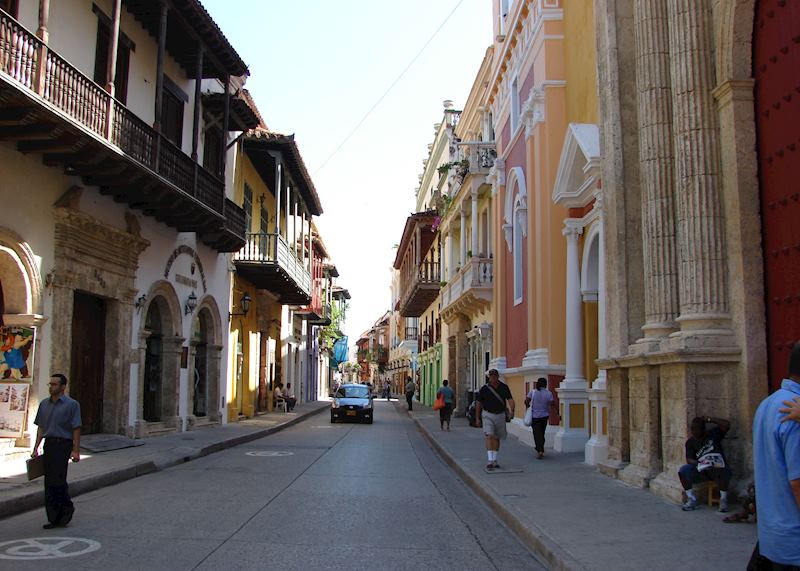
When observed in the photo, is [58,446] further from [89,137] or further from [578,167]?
[578,167]

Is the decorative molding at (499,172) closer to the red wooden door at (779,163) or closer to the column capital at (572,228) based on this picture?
the column capital at (572,228)

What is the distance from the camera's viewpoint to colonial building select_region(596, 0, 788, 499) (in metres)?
8.55

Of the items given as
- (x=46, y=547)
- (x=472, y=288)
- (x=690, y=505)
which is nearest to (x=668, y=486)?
(x=690, y=505)

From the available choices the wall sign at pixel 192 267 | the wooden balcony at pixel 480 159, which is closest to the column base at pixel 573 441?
the wall sign at pixel 192 267

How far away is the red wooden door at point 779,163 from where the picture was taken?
8.19 meters

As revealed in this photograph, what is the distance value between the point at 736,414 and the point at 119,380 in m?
12.2

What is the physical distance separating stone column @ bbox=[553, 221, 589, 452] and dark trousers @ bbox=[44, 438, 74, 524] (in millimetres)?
10073

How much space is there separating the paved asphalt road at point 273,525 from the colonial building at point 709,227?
2535 mm

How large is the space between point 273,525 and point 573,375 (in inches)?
358

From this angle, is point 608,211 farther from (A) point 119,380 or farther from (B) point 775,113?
(A) point 119,380

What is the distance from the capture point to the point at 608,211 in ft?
37.7

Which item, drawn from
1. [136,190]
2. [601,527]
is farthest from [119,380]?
[601,527]

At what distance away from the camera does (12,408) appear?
12438 mm

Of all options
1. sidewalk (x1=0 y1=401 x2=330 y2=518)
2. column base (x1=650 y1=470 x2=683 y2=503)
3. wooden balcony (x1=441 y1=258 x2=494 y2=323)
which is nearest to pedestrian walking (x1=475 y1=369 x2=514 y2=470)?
column base (x1=650 y1=470 x2=683 y2=503)
